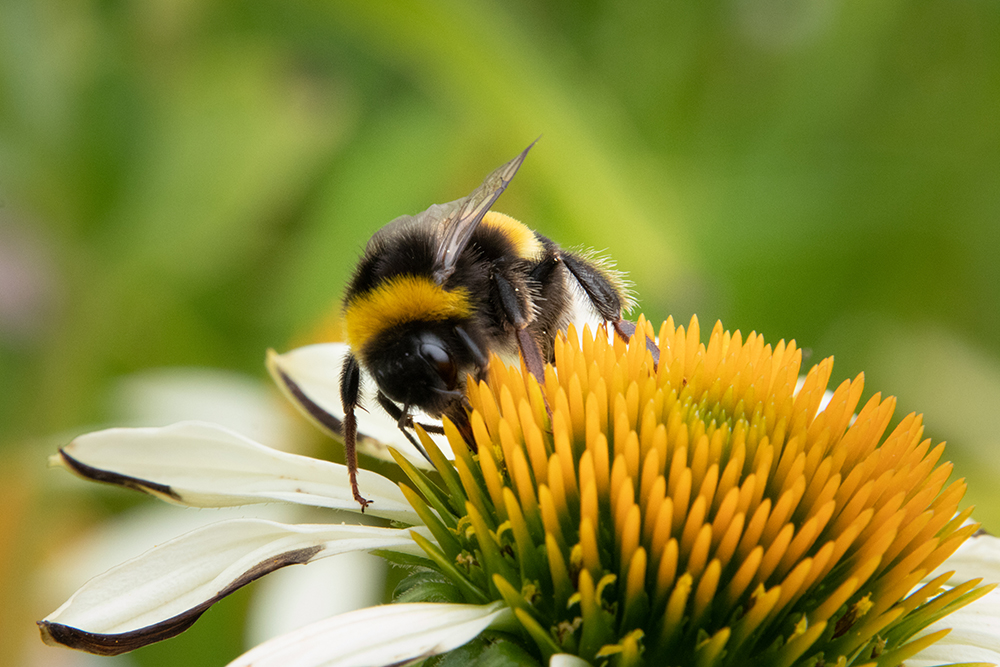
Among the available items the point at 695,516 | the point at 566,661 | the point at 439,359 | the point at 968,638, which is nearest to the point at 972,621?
the point at 968,638

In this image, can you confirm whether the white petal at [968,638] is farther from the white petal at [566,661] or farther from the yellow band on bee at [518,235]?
the yellow band on bee at [518,235]

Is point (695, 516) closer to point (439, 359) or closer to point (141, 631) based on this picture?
point (439, 359)

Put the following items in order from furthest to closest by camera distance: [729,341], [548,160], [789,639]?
[548,160] → [729,341] → [789,639]

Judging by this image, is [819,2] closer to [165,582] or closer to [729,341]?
[729,341]

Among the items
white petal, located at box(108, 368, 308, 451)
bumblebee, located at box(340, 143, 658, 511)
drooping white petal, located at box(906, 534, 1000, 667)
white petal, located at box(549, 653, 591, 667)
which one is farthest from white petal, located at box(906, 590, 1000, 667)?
white petal, located at box(108, 368, 308, 451)

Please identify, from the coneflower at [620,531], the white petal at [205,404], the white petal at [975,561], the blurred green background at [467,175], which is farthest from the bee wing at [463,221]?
the white petal at [205,404]

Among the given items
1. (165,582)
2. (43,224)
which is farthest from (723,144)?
(165,582)
